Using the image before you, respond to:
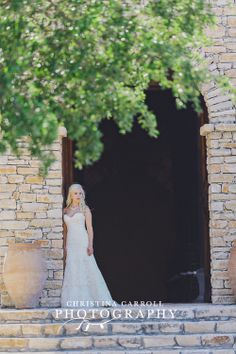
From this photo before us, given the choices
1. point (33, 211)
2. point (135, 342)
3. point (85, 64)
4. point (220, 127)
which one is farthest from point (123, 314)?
point (85, 64)

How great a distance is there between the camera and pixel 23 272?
11312 mm

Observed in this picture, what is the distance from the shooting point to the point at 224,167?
12.0 m

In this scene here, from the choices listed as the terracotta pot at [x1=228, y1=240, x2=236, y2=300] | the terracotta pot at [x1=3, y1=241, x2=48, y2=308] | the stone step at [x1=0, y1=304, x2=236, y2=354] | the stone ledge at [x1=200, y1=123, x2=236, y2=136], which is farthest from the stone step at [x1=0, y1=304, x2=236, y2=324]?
the stone ledge at [x1=200, y1=123, x2=236, y2=136]

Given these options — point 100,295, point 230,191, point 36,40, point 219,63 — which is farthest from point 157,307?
point 36,40

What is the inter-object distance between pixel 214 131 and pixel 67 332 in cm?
330

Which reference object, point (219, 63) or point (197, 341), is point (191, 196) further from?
point (197, 341)

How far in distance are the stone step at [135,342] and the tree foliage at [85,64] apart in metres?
3.38

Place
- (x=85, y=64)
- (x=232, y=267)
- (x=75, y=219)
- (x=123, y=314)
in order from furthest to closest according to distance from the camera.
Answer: (x=75, y=219), (x=232, y=267), (x=123, y=314), (x=85, y=64)

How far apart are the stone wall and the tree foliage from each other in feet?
12.8

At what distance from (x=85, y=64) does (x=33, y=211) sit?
4.56 meters

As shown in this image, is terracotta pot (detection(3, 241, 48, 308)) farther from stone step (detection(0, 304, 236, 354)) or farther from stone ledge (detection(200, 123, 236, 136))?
stone ledge (detection(200, 123, 236, 136))

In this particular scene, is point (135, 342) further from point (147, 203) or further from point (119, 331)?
point (147, 203)

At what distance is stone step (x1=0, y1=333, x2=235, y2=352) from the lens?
1050 centimetres

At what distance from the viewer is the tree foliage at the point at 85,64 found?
289 inches
